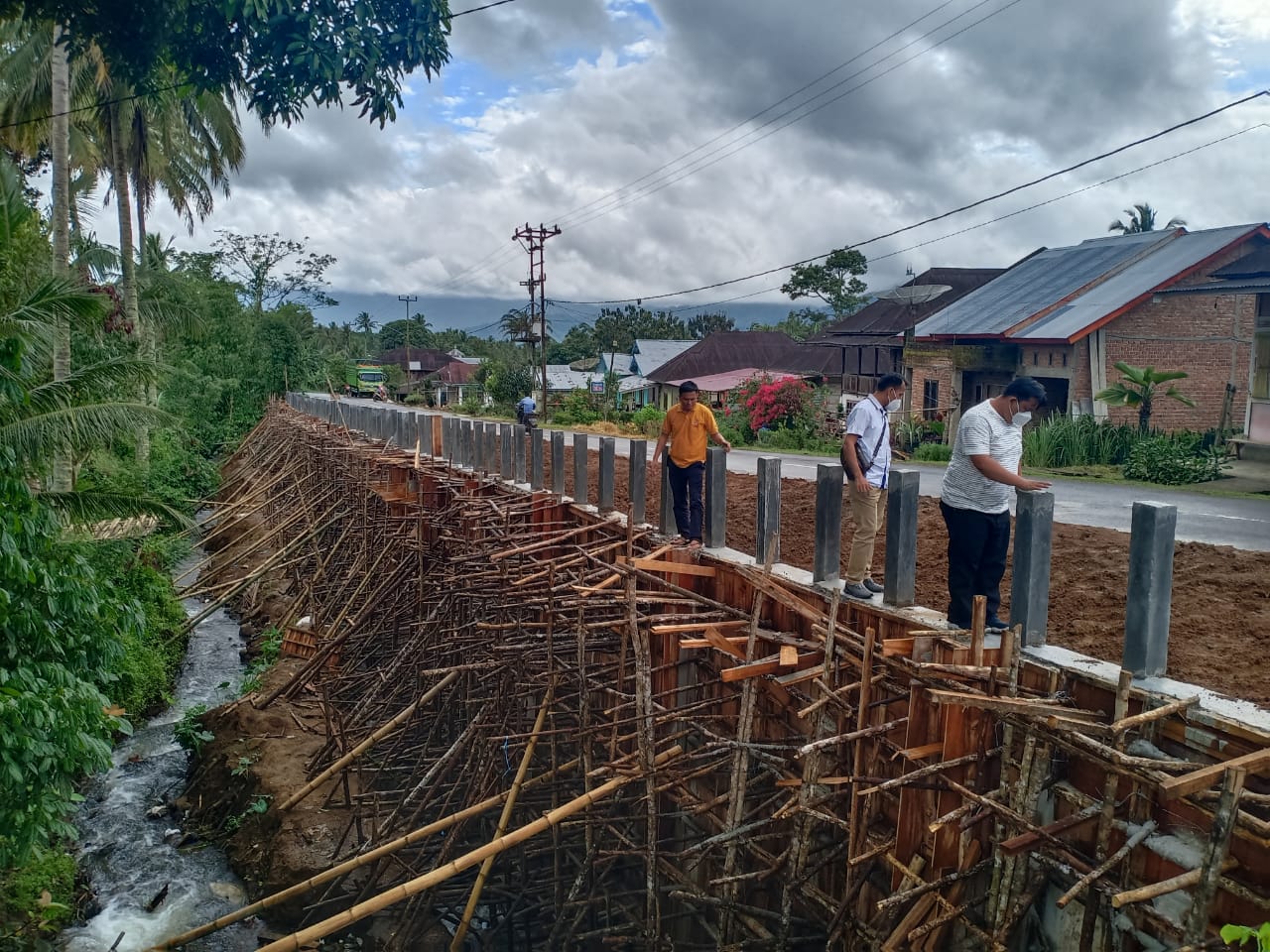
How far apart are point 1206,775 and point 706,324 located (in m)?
90.6

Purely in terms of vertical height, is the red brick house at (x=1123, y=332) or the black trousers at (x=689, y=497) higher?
the red brick house at (x=1123, y=332)

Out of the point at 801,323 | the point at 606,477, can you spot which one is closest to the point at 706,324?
the point at 801,323

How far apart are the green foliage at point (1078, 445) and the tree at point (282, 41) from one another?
13882mm

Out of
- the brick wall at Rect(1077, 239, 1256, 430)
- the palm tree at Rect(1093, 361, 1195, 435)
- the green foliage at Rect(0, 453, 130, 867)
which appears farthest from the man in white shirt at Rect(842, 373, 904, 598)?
the brick wall at Rect(1077, 239, 1256, 430)

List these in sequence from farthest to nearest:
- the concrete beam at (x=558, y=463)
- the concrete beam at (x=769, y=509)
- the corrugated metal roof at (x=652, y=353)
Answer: the corrugated metal roof at (x=652, y=353)
the concrete beam at (x=558, y=463)
the concrete beam at (x=769, y=509)

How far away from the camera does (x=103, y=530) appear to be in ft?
46.8

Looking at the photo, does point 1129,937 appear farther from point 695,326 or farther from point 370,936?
point 695,326

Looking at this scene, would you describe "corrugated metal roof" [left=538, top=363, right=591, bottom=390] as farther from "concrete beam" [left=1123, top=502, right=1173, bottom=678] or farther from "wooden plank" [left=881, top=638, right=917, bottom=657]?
"concrete beam" [left=1123, top=502, right=1173, bottom=678]

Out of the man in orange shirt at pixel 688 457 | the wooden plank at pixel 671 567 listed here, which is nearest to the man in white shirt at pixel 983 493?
the wooden plank at pixel 671 567

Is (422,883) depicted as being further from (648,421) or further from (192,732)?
(648,421)

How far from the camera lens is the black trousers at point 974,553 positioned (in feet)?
18.4

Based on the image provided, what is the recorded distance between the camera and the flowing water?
27.7 ft

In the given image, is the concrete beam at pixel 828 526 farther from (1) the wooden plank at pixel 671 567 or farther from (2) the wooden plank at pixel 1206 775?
(2) the wooden plank at pixel 1206 775

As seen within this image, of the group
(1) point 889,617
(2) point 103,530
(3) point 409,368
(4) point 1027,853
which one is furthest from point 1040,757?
(3) point 409,368
